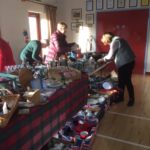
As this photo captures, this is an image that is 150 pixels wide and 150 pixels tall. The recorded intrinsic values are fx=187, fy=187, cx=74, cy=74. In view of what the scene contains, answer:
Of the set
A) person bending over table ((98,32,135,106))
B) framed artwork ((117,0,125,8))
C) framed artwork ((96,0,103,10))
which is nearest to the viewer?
person bending over table ((98,32,135,106))

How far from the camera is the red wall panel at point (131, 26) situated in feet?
16.4

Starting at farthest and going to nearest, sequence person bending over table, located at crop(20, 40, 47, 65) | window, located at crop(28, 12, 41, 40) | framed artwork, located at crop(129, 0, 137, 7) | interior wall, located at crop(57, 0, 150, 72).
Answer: interior wall, located at crop(57, 0, 150, 72) < framed artwork, located at crop(129, 0, 137, 7) < window, located at crop(28, 12, 41, 40) < person bending over table, located at crop(20, 40, 47, 65)

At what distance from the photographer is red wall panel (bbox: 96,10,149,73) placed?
5.00 meters

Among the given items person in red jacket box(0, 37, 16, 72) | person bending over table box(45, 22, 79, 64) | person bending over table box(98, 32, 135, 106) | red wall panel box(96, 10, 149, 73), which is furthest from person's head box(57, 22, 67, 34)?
red wall panel box(96, 10, 149, 73)

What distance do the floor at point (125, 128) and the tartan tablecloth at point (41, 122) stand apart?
615 millimetres

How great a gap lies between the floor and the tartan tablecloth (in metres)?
0.62

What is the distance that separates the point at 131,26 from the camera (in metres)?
5.12

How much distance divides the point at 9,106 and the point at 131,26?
4.67 m

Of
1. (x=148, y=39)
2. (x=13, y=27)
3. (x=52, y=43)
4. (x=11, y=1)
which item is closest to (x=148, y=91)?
(x=148, y=39)

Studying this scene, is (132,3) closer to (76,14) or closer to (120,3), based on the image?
(120,3)

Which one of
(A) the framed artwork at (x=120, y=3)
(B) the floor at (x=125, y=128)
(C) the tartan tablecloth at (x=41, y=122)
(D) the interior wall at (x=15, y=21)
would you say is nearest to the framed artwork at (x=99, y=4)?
(A) the framed artwork at (x=120, y=3)

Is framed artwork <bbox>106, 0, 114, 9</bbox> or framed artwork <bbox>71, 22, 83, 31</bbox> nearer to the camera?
framed artwork <bbox>106, 0, 114, 9</bbox>

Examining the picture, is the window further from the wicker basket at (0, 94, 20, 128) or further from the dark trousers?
the wicker basket at (0, 94, 20, 128)

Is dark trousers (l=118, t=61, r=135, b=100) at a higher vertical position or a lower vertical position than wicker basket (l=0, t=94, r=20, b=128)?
lower
